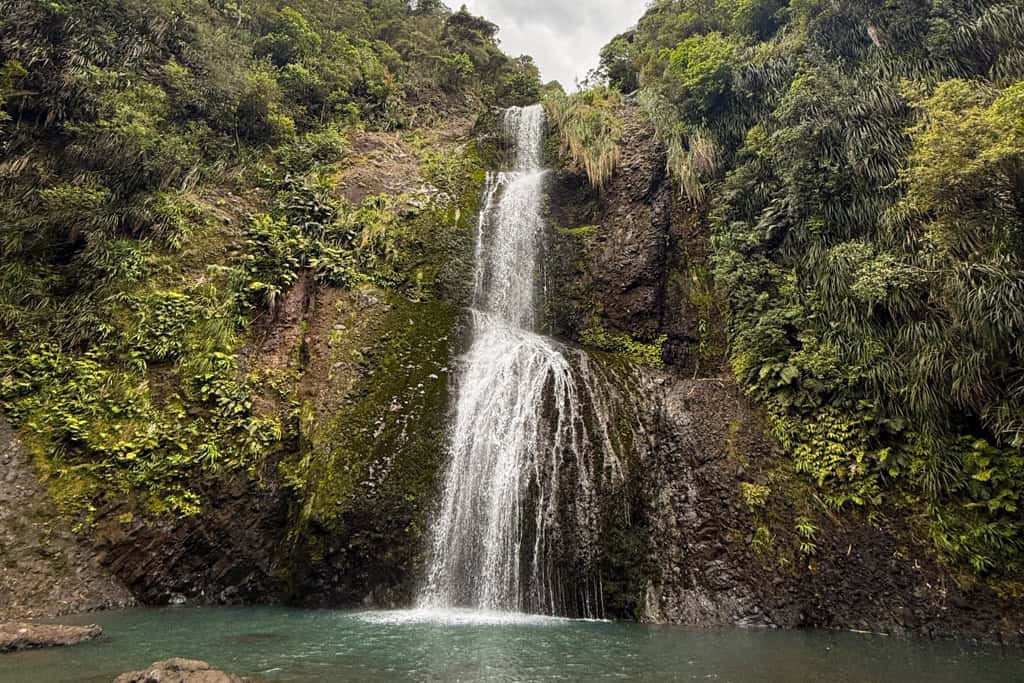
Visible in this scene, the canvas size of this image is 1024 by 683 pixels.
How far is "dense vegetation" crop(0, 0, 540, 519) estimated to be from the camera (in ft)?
29.2

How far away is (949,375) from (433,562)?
8.11 m

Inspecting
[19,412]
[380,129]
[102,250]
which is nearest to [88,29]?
[102,250]

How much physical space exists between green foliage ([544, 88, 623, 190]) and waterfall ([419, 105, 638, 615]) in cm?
561

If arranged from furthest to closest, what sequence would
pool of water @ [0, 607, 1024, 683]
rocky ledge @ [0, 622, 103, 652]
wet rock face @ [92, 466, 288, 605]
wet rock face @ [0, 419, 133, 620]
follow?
wet rock face @ [92, 466, 288, 605]
wet rock face @ [0, 419, 133, 620]
rocky ledge @ [0, 622, 103, 652]
pool of water @ [0, 607, 1024, 683]

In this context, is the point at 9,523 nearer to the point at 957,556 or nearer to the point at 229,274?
the point at 229,274

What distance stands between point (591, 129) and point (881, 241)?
8382 mm

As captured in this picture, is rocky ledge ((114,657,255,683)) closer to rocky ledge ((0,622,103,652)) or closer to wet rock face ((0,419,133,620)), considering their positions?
rocky ledge ((0,622,103,652))

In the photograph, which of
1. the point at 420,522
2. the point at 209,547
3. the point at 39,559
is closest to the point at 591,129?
the point at 420,522

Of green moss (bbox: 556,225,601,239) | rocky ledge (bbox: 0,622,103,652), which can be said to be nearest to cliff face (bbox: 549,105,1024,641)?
green moss (bbox: 556,225,601,239)

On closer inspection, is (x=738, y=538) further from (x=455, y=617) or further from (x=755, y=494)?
(x=455, y=617)

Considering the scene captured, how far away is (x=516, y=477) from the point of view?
28.9 feet

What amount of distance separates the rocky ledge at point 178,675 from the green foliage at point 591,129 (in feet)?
43.3

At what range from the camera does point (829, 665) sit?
17.1ft

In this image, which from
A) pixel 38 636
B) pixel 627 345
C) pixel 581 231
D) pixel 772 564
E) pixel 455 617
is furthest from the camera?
pixel 581 231
